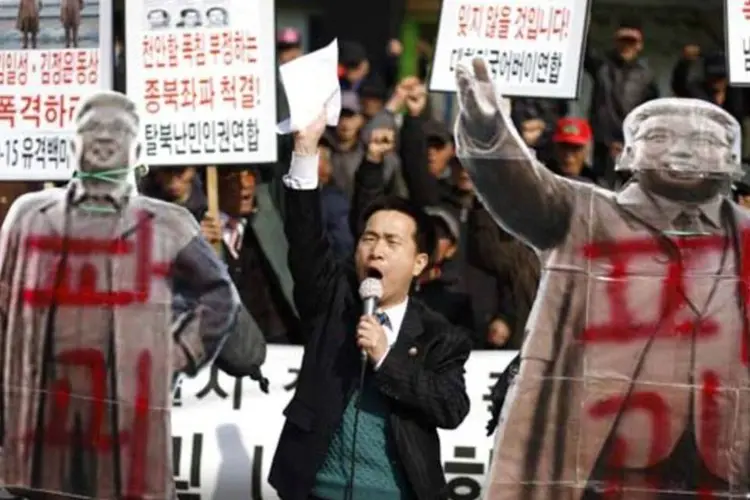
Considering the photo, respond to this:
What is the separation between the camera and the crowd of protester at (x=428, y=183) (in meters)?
8.89

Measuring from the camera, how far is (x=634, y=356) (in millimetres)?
7266

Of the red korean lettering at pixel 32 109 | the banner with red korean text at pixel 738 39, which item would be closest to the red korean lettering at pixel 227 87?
the red korean lettering at pixel 32 109

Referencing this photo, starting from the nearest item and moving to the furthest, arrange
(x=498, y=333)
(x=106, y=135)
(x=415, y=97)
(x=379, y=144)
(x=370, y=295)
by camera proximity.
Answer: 1. (x=370, y=295)
2. (x=106, y=135)
3. (x=498, y=333)
4. (x=379, y=144)
5. (x=415, y=97)

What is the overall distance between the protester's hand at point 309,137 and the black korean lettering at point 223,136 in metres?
1.02

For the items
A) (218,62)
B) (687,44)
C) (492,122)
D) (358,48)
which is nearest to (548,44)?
(218,62)

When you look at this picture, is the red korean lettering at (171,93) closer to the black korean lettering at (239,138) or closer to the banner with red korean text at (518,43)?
the black korean lettering at (239,138)

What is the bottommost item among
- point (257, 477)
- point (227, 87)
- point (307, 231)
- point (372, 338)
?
point (257, 477)

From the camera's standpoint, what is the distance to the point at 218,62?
8.55 meters

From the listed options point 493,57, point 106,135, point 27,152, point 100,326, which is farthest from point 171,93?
point 100,326

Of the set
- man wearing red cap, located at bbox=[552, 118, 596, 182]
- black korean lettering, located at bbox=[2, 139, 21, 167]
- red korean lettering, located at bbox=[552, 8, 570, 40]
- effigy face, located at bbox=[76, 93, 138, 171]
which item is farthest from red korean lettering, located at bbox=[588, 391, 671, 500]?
black korean lettering, located at bbox=[2, 139, 21, 167]

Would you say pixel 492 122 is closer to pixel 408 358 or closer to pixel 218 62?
pixel 408 358

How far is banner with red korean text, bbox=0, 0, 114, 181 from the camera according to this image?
27.4 feet

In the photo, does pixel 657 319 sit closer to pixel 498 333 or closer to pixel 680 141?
pixel 680 141

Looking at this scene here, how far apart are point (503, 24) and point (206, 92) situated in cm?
108
